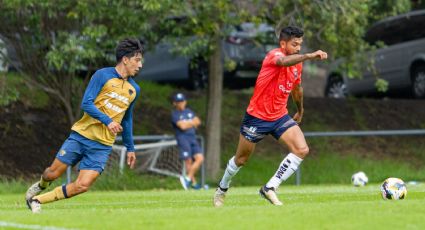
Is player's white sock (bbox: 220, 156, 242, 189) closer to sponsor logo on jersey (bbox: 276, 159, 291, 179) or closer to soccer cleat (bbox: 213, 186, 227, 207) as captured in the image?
soccer cleat (bbox: 213, 186, 227, 207)

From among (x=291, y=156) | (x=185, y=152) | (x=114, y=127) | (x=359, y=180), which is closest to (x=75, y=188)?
(x=114, y=127)

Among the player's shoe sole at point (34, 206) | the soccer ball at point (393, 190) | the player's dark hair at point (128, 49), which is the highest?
the player's dark hair at point (128, 49)

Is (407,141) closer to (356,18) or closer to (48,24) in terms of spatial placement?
(356,18)

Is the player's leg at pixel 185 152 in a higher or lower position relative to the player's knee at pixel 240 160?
lower

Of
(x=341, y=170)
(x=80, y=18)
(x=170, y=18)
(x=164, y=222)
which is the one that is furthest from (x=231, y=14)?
(x=164, y=222)

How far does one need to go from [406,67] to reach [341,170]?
3361mm

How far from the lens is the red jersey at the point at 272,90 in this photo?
13281mm

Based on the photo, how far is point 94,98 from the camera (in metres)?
12.2

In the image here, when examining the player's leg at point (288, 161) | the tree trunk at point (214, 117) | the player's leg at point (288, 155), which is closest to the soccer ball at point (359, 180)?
the tree trunk at point (214, 117)

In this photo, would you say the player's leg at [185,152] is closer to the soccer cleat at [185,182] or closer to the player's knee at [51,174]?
the soccer cleat at [185,182]

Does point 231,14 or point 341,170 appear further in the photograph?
point 341,170

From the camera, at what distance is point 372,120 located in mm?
28672

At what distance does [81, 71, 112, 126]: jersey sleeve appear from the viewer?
39.2ft

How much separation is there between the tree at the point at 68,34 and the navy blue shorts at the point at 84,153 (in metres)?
7.81
